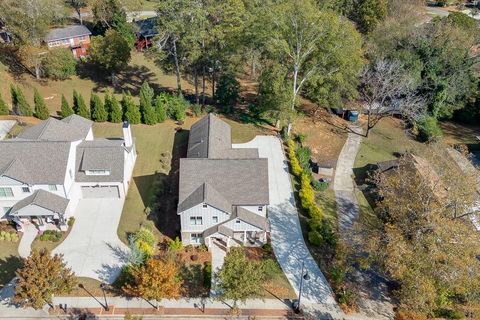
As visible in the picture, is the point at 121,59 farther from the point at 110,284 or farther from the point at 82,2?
the point at 110,284

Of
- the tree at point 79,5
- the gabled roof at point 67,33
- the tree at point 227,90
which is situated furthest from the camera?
the tree at point 79,5

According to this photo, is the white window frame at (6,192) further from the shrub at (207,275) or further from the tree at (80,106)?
the shrub at (207,275)

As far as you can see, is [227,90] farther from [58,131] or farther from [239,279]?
[239,279]

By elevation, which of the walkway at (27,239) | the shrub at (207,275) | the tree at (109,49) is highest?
the tree at (109,49)

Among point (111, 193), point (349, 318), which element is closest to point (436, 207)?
point (349, 318)

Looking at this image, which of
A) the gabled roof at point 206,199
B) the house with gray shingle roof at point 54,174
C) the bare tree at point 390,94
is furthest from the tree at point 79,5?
the gabled roof at point 206,199

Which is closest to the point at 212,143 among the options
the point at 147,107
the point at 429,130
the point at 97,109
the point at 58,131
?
the point at 147,107

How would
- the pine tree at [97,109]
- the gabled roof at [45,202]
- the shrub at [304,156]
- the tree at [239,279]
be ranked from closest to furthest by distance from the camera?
the tree at [239,279]
the gabled roof at [45,202]
the shrub at [304,156]
the pine tree at [97,109]
